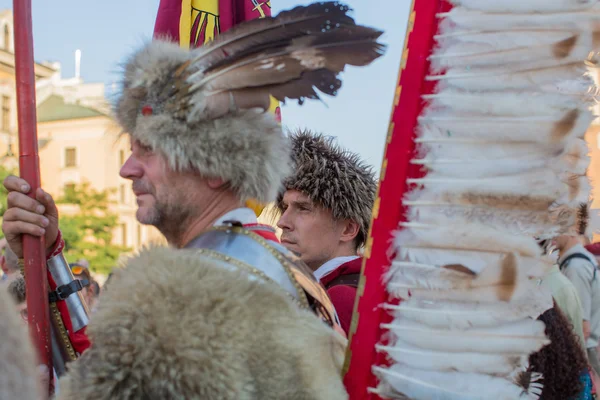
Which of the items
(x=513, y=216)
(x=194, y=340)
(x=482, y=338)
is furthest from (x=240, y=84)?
(x=482, y=338)

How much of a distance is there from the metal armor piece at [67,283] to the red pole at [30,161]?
0.29 m

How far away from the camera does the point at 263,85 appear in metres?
1.92

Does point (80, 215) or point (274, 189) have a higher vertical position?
point (274, 189)

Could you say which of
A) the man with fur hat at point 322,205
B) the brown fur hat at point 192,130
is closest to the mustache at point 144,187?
the brown fur hat at point 192,130

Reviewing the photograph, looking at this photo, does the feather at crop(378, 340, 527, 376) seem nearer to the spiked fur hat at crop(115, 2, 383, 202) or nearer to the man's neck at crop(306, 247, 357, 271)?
the spiked fur hat at crop(115, 2, 383, 202)

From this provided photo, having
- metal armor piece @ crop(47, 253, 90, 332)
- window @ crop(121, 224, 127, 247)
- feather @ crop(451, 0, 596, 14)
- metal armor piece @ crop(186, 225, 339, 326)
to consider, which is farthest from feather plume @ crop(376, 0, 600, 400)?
window @ crop(121, 224, 127, 247)

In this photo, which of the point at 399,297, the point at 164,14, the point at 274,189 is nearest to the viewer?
the point at 399,297

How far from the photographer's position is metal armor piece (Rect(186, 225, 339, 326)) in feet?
6.05

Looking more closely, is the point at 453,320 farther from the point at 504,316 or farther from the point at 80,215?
the point at 80,215

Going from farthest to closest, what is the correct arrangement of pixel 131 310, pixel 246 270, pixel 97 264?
pixel 97 264
pixel 246 270
pixel 131 310

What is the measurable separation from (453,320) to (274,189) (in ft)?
2.07

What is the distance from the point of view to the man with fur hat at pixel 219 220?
1629 millimetres

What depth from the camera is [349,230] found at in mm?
3721

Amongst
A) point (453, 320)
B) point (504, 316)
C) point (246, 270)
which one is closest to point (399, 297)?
point (453, 320)
